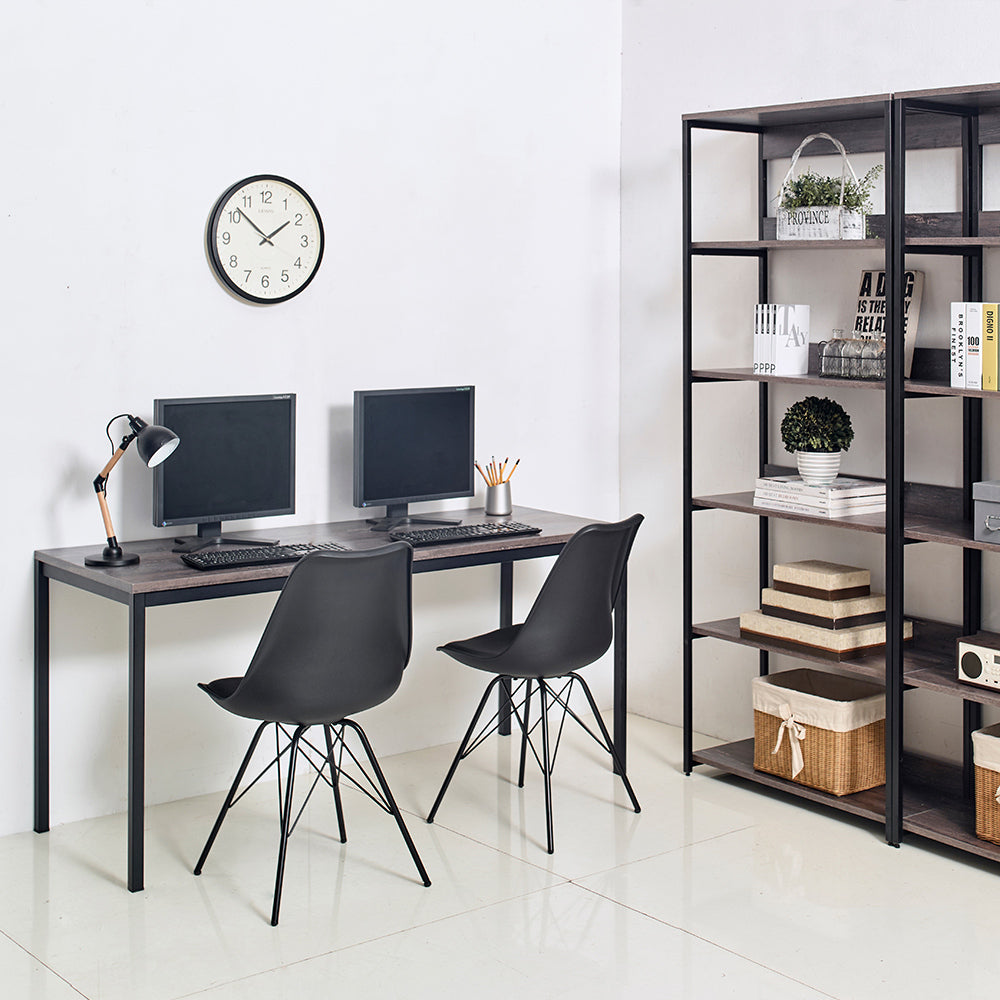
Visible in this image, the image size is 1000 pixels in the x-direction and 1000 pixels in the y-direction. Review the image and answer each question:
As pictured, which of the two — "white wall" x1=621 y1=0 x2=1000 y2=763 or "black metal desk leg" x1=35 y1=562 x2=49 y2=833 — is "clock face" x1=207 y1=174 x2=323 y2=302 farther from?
"white wall" x1=621 y1=0 x2=1000 y2=763

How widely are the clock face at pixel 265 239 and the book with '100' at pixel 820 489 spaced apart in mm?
1562

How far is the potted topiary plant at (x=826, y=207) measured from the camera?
3855 mm

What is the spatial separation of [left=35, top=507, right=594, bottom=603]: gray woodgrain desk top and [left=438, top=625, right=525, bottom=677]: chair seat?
23cm

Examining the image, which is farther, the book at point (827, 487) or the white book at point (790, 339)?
the white book at point (790, 339)

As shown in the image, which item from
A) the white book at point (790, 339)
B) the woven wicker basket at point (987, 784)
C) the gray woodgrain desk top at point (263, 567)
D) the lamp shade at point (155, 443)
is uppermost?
the white book at point (790, 339)

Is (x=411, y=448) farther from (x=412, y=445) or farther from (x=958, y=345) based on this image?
(x=958, y=345)

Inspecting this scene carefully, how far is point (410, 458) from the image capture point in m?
4.21

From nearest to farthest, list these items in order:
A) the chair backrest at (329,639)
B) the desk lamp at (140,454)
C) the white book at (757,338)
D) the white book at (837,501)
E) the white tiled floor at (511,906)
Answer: the white tiled floor at (511,906) → the chair backrest at (329,639) → the desk lamp at (140,454) → the white book at (837,501) → the white book at (757,338)

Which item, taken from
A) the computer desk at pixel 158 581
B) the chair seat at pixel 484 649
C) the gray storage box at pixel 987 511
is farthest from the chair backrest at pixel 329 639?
the gray storage box at pixel 987 511

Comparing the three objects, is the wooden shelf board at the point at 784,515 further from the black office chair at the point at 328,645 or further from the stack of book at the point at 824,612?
the black office chair at the point at 328,645

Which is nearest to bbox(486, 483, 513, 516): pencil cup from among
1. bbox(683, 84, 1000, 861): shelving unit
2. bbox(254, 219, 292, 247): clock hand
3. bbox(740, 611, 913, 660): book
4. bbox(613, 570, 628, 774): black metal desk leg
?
bbox(613, 570, 628, 774): black metal desk leg

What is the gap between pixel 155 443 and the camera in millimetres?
3496

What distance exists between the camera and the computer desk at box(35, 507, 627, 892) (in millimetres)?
3328

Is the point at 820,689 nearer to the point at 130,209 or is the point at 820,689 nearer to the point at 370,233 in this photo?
the point at 370,233
